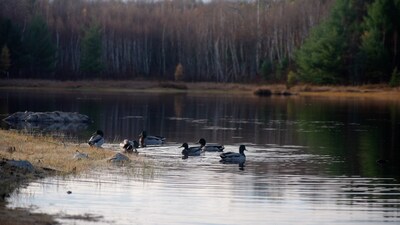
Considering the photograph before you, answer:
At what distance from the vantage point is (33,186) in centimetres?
1873

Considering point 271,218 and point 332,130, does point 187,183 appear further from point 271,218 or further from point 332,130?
point 332,130

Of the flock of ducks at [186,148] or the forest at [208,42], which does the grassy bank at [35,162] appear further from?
the forest at [208,42]

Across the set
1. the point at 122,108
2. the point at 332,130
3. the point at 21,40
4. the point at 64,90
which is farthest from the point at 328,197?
the point at 21,40

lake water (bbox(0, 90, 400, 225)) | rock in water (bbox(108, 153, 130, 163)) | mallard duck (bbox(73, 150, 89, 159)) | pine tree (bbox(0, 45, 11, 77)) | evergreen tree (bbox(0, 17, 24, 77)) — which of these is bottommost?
lake water (bbox(0, 90, 400, 225))

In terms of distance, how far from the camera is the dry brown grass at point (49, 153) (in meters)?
22.4

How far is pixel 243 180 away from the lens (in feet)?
75.7

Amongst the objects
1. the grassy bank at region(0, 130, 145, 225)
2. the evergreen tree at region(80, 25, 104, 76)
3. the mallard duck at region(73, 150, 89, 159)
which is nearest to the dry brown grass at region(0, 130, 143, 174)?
the grassy bank at region(0, 130, 145, 225)

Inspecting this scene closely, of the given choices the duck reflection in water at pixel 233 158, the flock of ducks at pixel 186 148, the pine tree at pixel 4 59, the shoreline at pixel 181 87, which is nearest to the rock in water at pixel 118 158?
the flock of ducks at pixel 186 148

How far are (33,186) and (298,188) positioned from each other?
7.00 m

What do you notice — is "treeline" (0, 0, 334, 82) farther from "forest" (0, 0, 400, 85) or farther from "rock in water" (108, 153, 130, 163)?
"rock in water" (108, 153, 130, 163)

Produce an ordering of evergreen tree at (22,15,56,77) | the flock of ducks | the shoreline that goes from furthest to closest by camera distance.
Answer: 1. evergreen tree at (22,15,56,77)
2. the shoreline
3. the flock of ducks

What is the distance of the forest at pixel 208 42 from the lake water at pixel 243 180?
40.6m

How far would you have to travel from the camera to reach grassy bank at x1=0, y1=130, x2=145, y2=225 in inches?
600

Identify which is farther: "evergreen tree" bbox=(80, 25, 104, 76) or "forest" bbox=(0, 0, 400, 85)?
"evergreen tree" bbox=(80, 25, 104, 76)
